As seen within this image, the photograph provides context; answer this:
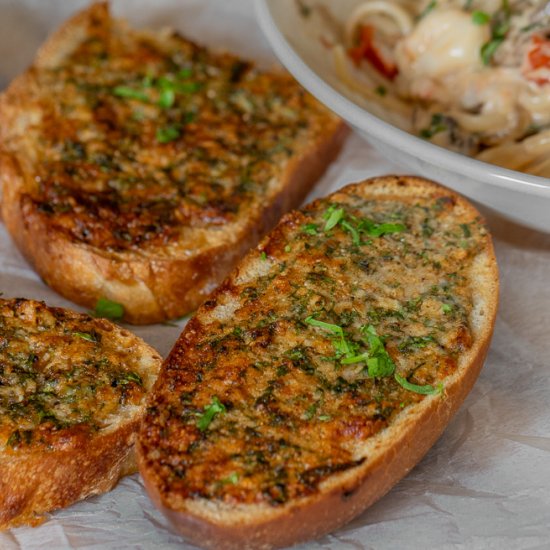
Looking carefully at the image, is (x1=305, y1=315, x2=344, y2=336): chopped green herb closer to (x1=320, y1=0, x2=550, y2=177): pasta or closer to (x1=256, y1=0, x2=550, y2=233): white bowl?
(x1=256, y1=0, x2=550, y2=233): white bowl

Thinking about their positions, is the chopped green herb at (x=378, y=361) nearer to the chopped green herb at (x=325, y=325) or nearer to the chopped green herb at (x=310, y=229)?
the chopped green herb at (x=325, y=325)

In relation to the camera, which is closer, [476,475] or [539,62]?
[476,475]

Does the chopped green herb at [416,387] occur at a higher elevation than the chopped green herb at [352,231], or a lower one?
higher

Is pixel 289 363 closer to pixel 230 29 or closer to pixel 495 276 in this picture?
pixel 495 276

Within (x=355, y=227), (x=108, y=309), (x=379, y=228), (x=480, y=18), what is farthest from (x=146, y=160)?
(x=480, y=18)

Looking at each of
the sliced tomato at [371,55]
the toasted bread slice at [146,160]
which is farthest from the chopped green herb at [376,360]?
the sliced tomato at [371,55]

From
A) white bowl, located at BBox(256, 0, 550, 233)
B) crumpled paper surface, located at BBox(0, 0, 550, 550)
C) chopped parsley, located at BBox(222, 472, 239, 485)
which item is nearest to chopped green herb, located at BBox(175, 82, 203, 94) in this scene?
white bowl, located at BBox(256, 0, 550, 233)

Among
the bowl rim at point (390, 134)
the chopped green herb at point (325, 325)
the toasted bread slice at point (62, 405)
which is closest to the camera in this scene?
the toasted bread slice at point (62, 405)

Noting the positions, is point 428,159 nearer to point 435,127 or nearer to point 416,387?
point 435,127
